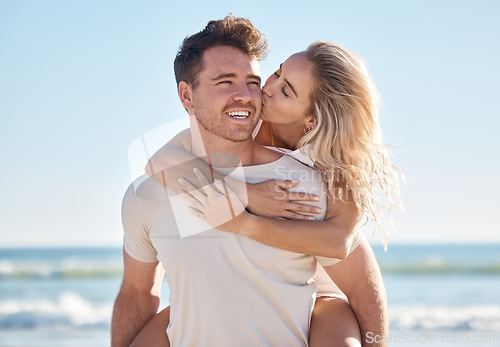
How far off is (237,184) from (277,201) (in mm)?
204

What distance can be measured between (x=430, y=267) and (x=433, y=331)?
8.48m

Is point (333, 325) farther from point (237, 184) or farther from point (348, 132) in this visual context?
point (348, 132)

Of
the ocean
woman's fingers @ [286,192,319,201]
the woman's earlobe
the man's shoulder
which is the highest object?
the woman's earlobe

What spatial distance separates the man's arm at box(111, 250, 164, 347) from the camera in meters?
3.06

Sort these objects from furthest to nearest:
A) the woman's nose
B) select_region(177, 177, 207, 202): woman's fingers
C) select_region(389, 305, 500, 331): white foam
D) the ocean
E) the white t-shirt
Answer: select_region(389, 305, 500, 331): white foam, the ocean, the woman's nose, select_region(177, 177, 207, 202): woman's fingers, the white t-shirt

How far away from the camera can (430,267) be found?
793 inches

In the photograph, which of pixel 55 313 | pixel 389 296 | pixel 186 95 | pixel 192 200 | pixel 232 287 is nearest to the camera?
pixel 232 287

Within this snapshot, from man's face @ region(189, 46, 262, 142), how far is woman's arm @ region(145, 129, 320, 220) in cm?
16

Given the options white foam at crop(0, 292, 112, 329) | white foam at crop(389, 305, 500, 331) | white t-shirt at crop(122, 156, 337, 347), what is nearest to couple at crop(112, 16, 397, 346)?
white t-shirt at crop(122, 156, 337, 347)

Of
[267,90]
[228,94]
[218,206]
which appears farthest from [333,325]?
[267,90]

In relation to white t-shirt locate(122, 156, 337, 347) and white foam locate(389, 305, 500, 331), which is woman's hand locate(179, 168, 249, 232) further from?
white foam locate(389, 305, 500, 331)

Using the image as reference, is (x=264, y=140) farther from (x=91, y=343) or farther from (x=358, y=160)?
(x=91, y=343)

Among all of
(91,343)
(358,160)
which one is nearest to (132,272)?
(358,160)

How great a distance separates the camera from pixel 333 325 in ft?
8.93
